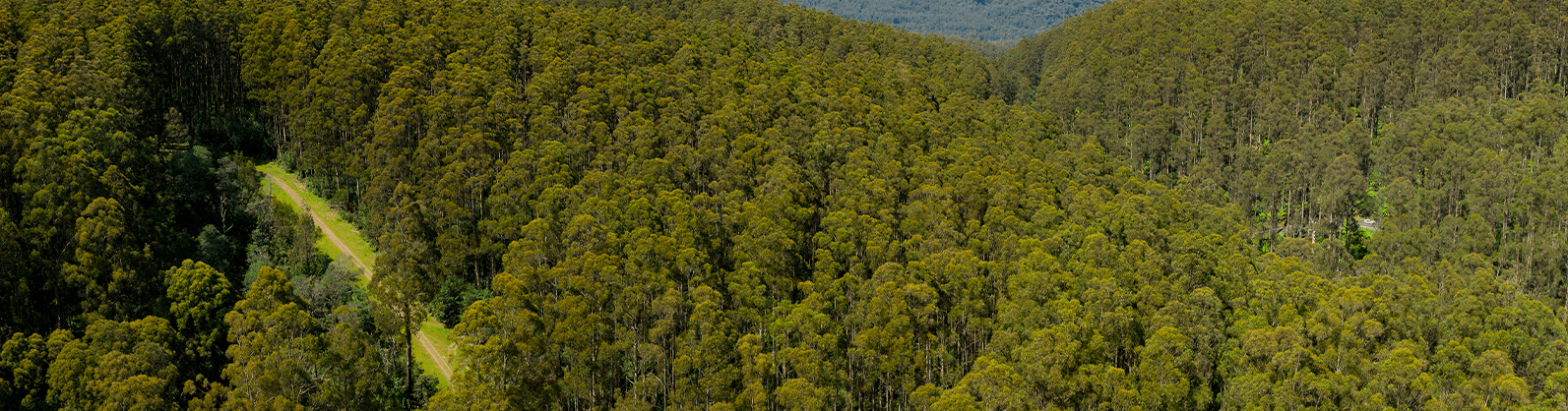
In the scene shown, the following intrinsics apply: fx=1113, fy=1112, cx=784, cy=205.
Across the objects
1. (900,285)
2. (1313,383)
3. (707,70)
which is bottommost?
(1313,383)

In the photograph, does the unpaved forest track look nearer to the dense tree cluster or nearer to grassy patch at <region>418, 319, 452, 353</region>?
grassy patch at <region>418, 319, 452, 353</region>

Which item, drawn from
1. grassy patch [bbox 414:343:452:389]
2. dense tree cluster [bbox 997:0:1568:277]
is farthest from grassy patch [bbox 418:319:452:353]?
dense tree cluster [bbox 997:0:1568:277]

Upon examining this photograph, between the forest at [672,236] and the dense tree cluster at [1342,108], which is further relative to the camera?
the dense tree cluster at [1342,108]

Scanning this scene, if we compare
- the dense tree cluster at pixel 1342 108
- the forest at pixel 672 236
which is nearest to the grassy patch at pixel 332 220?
the forest at pixel 672 236

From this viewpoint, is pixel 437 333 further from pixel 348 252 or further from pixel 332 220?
pixel 332 220

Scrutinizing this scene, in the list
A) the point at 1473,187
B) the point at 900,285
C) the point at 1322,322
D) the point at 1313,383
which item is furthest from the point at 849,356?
the point at 1473,187

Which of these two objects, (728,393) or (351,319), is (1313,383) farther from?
(351,319)

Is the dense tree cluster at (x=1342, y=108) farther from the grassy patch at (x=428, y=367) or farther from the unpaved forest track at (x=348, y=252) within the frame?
the grassy patch at (x=428, y=367)
